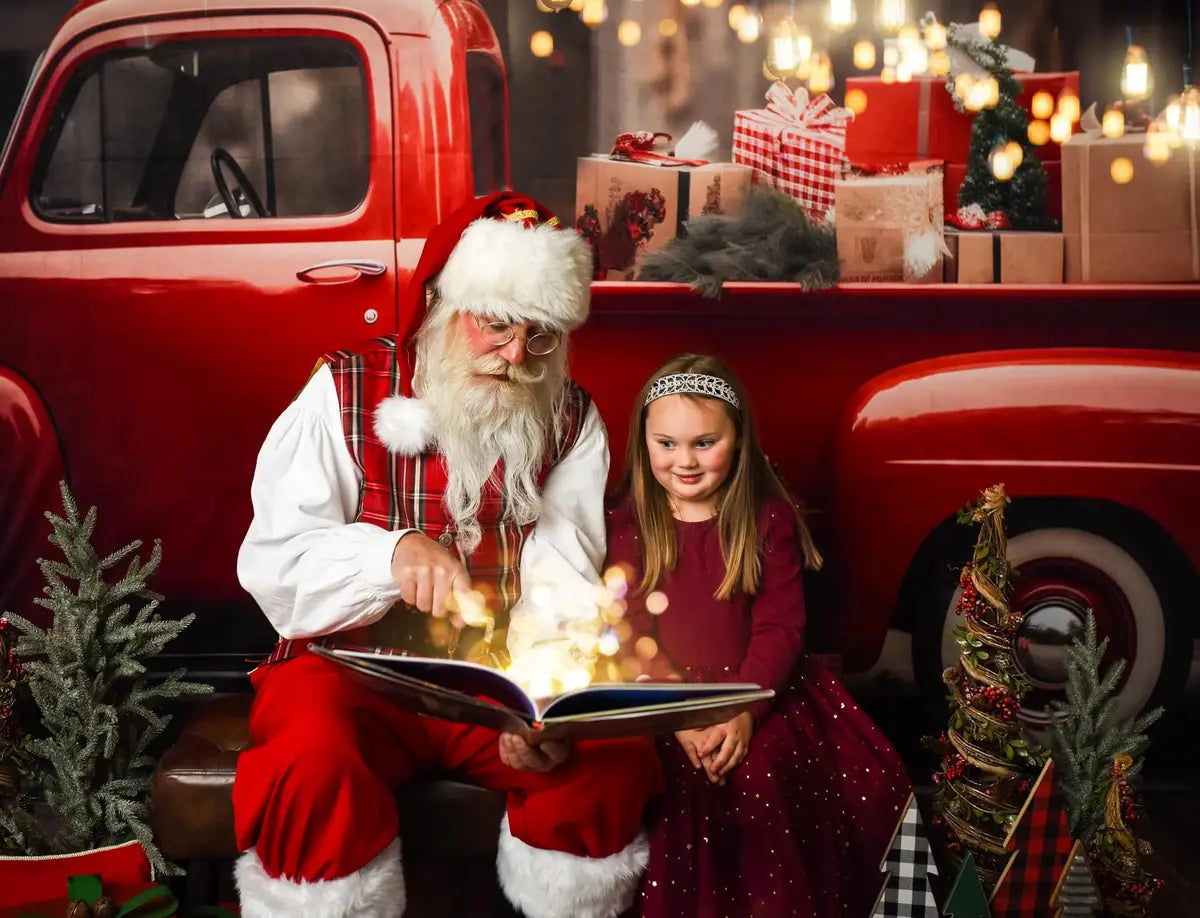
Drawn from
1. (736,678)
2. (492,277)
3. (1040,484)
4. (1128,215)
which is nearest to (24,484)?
(492,277)

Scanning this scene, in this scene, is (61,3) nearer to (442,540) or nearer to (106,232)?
(106,232)

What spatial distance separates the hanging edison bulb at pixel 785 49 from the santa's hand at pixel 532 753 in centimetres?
202

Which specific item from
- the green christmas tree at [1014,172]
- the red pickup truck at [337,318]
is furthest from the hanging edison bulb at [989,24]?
the red pickup truck at [337,318]

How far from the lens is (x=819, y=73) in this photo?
3047 millimetres

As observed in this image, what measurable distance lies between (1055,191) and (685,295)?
1.14m

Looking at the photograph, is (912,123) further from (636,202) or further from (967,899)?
(967,899)

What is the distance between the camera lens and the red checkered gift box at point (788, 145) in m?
3.02

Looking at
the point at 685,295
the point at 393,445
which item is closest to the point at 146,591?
the point at 393,445

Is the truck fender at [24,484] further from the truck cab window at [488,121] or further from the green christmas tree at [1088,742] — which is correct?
the green christmas tree at [1088,742]

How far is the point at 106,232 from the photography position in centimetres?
290

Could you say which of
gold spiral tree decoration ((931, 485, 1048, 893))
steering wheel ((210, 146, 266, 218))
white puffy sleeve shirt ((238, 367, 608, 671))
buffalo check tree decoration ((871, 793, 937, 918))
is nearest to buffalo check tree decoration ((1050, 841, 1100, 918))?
gold spiral tree decoration ((931, 485, 1048, 893))

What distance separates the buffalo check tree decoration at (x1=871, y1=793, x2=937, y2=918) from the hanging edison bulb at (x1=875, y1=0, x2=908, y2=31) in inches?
85.2

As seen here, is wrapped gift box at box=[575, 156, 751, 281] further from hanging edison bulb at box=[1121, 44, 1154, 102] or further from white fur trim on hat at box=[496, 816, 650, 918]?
white fur trim on hat at box=[496, 816, 650, 918]

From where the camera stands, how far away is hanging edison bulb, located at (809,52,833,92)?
9.98ft
